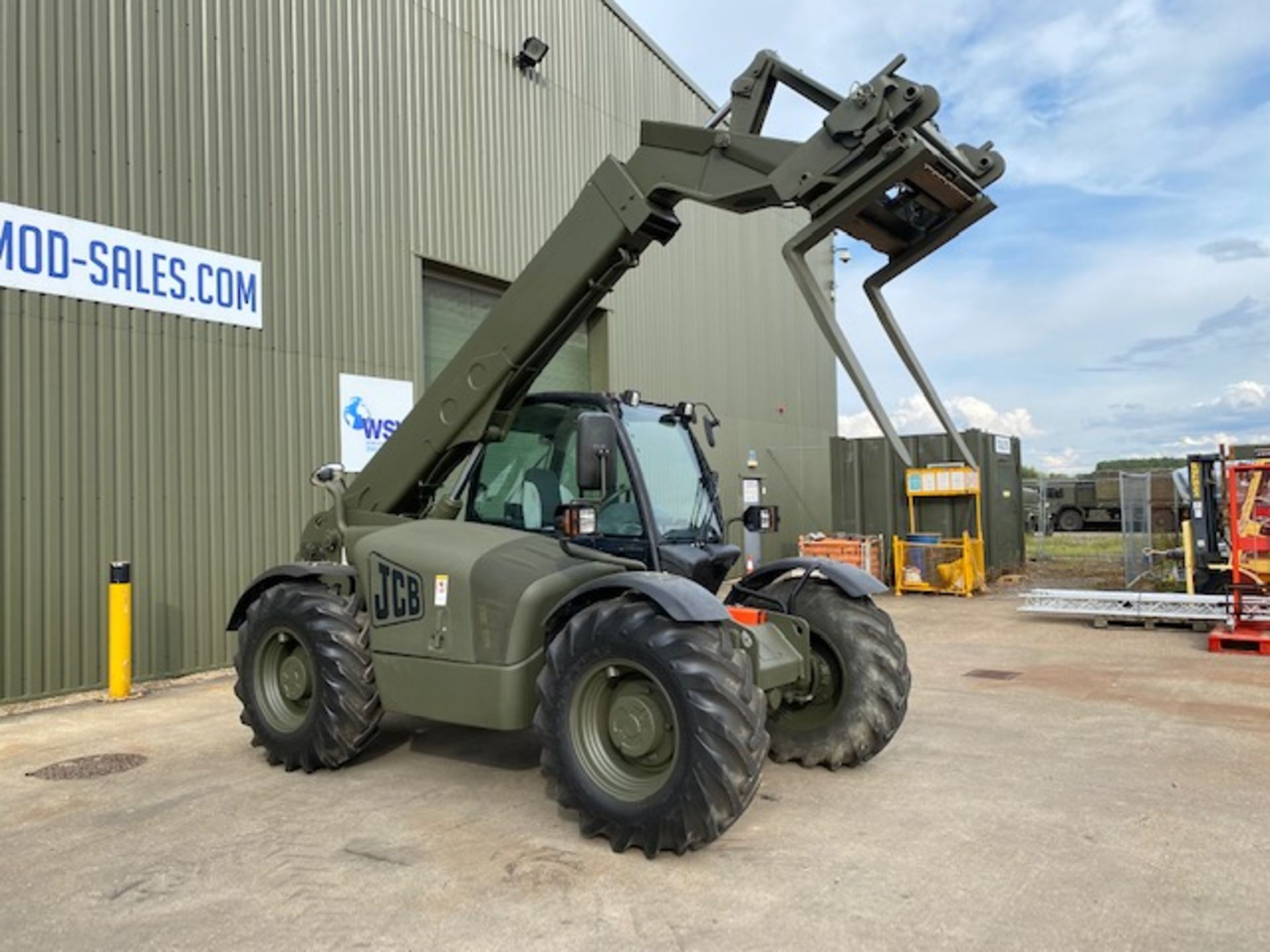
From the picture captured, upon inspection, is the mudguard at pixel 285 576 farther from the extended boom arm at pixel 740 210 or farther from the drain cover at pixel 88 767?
the drain cover at pixel 88 767

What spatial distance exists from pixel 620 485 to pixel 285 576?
7.79ft

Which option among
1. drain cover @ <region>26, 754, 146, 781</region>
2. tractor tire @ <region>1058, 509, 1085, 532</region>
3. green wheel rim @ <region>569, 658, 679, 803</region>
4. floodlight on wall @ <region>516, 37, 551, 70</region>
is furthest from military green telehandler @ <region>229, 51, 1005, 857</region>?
tractor tire @ <region>1058, 509, 1085, 532</region>

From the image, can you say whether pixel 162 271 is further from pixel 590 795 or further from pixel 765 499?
pixel 765 499

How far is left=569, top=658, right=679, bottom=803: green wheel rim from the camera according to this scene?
4410 millimetres

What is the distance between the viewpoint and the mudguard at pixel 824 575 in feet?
18.6

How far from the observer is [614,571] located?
516 centimetres

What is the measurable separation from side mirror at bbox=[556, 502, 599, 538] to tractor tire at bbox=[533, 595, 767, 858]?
0.39 m

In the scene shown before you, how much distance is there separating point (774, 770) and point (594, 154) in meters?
11.8

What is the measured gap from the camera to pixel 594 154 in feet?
49.6

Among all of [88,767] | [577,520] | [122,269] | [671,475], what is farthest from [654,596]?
[122,269]

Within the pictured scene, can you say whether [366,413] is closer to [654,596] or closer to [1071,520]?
[654,596]

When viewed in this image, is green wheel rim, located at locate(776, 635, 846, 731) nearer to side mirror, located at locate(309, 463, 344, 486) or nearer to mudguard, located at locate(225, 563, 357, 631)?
mudguard, located at locate(225, 563, 357, 631)

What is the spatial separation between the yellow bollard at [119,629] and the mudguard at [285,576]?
2365mm

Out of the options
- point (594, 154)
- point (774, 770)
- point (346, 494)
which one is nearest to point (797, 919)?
point (774, 770)
